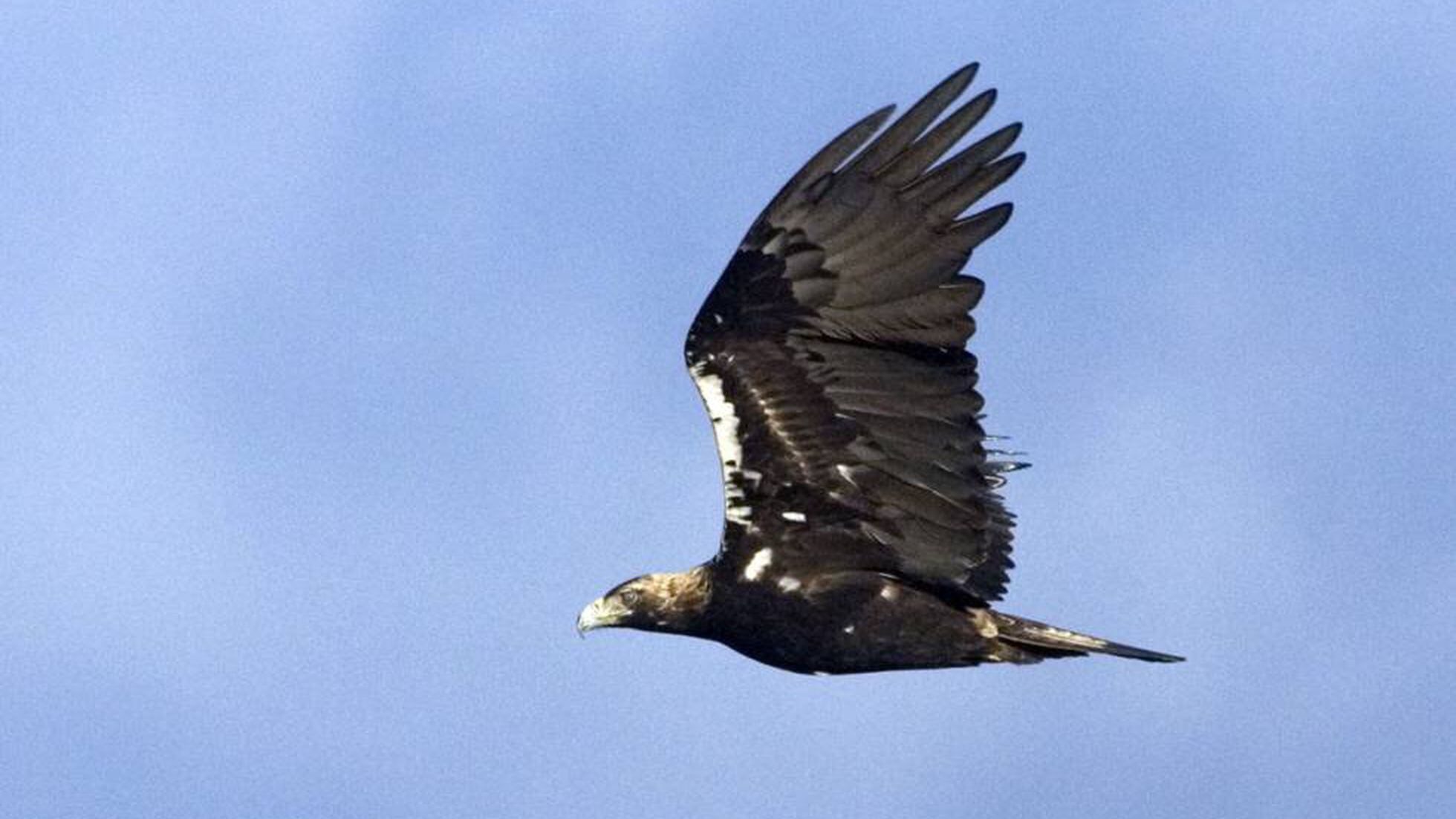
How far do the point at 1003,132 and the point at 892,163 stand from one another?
732 mm

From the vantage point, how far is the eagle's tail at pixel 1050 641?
1814 cm

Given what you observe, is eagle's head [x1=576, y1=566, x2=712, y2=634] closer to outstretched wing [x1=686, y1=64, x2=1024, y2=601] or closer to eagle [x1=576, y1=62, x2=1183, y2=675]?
eagle [x1=576, y1=62, x2=1183, y2=675]

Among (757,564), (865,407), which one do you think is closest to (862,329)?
(865,407)

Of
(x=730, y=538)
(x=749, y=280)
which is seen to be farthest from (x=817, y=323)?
(x=730, y=538)

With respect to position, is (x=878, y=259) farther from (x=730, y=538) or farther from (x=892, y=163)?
(x=730, y=538)

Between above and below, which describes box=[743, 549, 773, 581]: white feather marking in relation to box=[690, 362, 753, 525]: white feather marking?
below

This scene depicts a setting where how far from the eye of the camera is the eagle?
679 inches

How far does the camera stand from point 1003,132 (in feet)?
56.2

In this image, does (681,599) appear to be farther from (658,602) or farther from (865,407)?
(865,407)

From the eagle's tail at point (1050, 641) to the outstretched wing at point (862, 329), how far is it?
1.00 metres

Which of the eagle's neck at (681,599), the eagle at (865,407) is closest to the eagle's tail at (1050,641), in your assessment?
the eagle at (865,407)

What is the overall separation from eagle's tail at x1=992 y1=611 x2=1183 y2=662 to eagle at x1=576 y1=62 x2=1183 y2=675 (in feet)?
0.05

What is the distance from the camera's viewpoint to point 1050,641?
18172mm

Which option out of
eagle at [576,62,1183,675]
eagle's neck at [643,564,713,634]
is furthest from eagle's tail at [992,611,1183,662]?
eagle's neck at [643,564,713,634]
